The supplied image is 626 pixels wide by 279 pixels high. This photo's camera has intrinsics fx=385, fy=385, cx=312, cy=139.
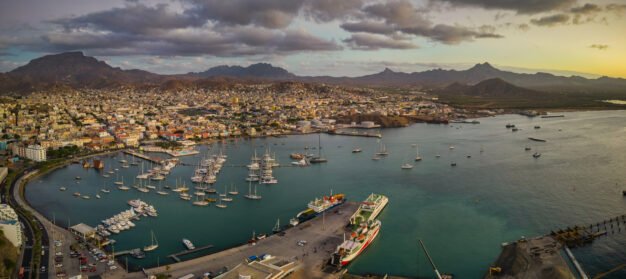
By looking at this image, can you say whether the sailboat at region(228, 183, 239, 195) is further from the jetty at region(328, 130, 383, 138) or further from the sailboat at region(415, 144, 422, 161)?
the jetty at region(328, 130, 383, 138)

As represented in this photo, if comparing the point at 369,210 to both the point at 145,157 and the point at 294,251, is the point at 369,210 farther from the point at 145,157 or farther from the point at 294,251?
the point at 145,157

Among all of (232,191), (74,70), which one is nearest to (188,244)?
(232,191)

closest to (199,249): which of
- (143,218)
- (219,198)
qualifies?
(143,218)

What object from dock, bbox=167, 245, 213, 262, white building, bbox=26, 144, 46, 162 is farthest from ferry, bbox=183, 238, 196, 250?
white building, bbox=26, 144, 46, 162

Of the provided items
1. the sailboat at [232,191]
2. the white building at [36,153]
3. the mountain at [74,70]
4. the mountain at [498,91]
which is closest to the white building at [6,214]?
the sailboat at [232,191]

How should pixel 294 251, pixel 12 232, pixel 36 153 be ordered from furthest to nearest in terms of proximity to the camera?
pixel 36 153 → pixel 294 251 → pixel 12 232

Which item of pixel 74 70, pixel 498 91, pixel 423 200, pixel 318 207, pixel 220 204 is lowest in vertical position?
pixel 220 204
